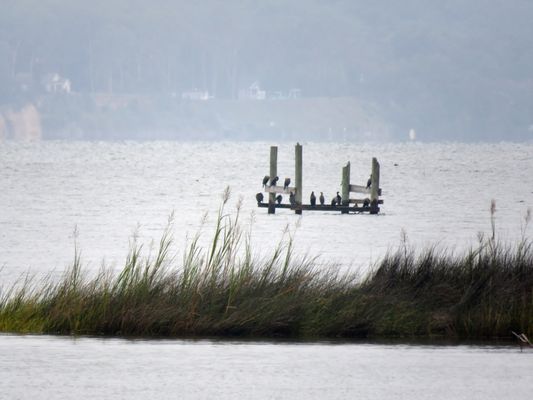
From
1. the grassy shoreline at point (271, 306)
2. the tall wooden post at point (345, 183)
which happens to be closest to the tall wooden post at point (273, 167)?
the tall wooden post at point (345, 183)

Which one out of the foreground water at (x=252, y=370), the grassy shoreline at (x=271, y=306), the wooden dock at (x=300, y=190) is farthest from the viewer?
the wooden dock at (x=300, y=190)

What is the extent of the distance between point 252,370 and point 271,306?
81.2 inches

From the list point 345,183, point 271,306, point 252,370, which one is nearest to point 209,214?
point 345,183

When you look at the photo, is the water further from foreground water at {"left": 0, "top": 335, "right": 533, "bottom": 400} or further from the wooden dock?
the wooden dock

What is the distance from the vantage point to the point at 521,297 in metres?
16.0

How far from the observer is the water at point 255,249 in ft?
43.1

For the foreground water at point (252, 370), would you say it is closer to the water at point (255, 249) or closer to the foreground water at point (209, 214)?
the water at point (255, 249)

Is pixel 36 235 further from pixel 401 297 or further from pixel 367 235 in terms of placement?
pixel 401 297

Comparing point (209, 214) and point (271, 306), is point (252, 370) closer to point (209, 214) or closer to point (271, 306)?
point (271, 306)

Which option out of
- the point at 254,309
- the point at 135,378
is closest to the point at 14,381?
the point at 135,378

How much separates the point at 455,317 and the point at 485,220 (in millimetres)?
33750

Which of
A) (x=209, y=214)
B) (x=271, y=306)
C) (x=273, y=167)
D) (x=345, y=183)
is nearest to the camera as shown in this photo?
(x=271, y=306)

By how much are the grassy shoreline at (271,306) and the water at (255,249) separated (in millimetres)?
412

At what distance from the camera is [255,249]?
3541 cm
